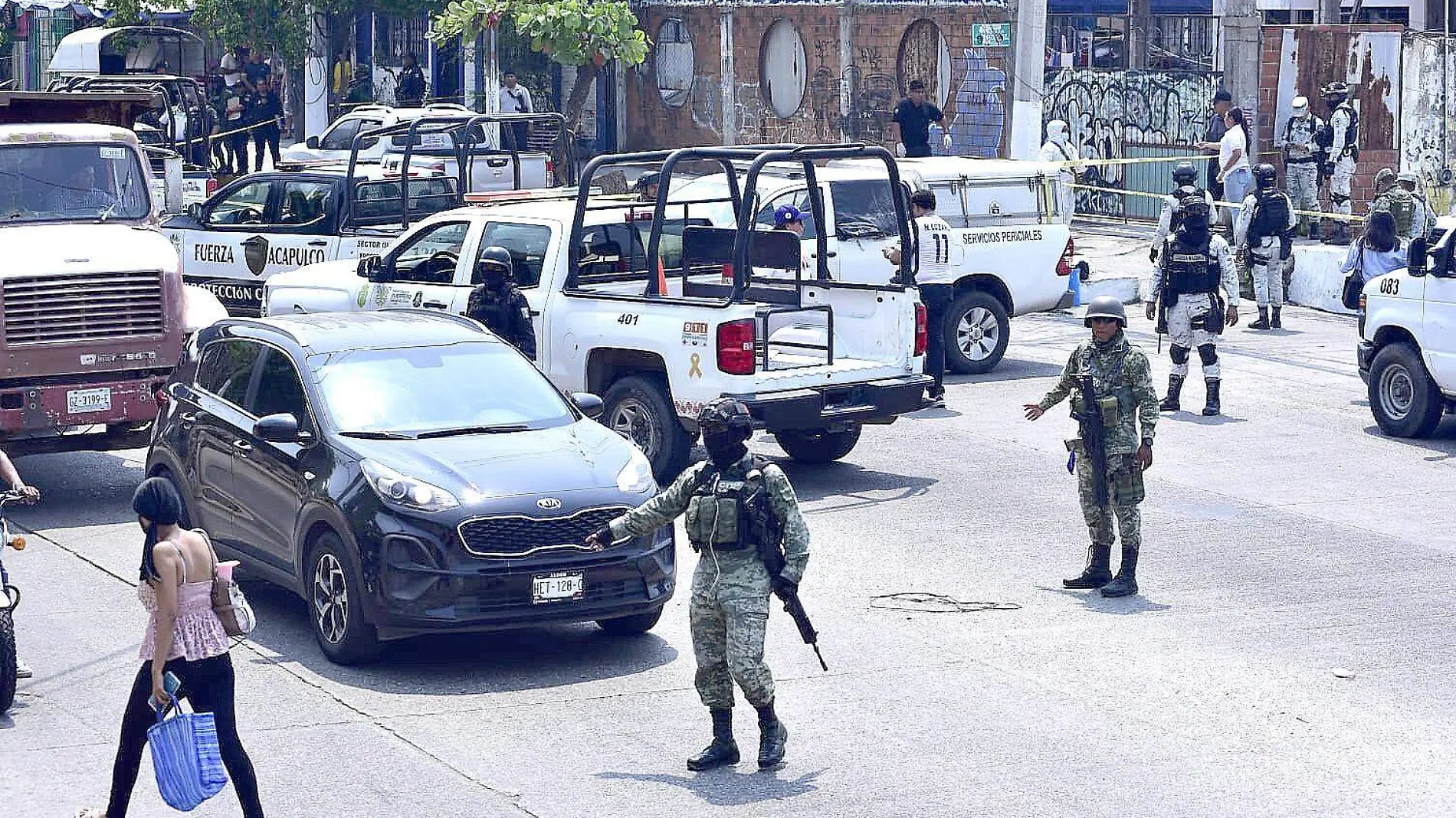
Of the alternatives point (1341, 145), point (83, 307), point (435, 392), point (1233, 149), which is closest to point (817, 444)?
point (435, 392)

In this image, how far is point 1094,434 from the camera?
11555 millimetres

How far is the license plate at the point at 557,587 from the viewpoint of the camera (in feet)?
31.7

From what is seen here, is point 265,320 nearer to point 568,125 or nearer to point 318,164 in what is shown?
point 318,164

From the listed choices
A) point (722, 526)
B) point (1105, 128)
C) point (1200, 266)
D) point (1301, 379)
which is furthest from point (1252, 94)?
point (722, 526)

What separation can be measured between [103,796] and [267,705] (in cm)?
137

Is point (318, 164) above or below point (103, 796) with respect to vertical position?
above

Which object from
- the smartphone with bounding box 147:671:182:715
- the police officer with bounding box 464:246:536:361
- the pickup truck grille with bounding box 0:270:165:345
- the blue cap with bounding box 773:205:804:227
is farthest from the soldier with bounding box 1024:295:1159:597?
the pickup truck grille with bounding box 0:270:165:345

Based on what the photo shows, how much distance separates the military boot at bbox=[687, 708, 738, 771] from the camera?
329 inches

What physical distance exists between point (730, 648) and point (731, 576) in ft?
0.97

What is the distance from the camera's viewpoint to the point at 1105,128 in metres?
30.3

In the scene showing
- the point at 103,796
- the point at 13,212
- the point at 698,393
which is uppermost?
the point at 13,212

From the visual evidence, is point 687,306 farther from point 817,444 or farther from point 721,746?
point 721,746

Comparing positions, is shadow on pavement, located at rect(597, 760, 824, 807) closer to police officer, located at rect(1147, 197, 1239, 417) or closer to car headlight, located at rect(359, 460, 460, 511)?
car headlight, located at rect(359, 460, 460, 511)

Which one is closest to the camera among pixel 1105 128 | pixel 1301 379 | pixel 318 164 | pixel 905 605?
pixel 905 605
